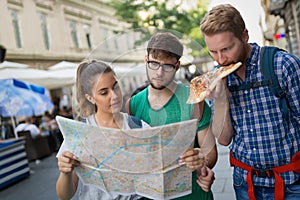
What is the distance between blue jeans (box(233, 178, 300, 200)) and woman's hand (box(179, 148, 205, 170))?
0.61m

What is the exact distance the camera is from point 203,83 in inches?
46.6

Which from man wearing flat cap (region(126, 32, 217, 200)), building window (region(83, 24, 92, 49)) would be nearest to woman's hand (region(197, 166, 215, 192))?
man wearing flat cap (region(126, 32, 217, 200))

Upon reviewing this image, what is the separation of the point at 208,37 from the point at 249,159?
0.61 metres

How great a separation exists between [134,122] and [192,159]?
0.75 ft

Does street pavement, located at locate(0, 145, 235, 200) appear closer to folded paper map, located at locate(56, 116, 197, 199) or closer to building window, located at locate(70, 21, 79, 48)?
folded paper map, located at locate(56, 116, 197, 199)

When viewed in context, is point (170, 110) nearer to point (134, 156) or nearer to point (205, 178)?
point (134, 156)

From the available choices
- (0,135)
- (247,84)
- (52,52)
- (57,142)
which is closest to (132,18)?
(52,52)

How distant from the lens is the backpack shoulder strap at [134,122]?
1146 millimetres

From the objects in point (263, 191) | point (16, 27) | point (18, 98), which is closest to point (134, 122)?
point (263, 191)

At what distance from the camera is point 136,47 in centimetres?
108

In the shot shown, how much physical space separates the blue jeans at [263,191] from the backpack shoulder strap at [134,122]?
2.41 feet

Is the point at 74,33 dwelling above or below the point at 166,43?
above

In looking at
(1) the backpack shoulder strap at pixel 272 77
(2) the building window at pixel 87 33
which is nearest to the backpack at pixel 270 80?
(1) the backpack shoulder strap at pixel 272 77

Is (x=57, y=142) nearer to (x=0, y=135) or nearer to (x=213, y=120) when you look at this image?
(x=0, y=135)
